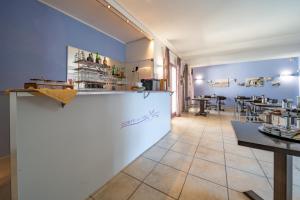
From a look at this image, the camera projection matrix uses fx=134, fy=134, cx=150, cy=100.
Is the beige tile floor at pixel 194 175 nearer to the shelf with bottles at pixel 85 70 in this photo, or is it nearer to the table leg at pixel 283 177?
the table leg at pixel 283 177

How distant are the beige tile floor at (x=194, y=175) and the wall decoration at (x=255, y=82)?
738 cm

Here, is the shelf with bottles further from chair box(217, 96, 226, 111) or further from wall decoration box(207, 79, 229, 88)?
wall decoration box(207, 79, 229, 88)

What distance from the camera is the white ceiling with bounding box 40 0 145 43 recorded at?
2847 mm

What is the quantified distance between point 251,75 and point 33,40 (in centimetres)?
1025

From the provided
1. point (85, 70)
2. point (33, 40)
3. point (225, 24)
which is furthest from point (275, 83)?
point (33, 40)

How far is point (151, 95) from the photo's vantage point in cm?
268

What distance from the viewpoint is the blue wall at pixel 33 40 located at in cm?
226

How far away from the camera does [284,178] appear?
1.12m

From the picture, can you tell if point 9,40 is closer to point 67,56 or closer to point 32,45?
point 32,45

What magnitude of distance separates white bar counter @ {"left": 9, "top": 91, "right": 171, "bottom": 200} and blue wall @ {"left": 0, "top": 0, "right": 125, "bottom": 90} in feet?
6.60

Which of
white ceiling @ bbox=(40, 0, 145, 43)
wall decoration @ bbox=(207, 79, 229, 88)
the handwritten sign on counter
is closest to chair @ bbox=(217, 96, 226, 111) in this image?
wall decoration @ bbox=(207, 79, 229, 88)

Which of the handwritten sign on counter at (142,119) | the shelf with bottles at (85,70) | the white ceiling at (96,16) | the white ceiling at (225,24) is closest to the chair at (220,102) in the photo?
the white ceiling at (225,24)

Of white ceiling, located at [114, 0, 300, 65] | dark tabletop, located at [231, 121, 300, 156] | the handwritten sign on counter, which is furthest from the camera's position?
white ceiling, located at [114, 0, 300, 65]

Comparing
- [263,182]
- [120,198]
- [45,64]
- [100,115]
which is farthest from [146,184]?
[45,64]
